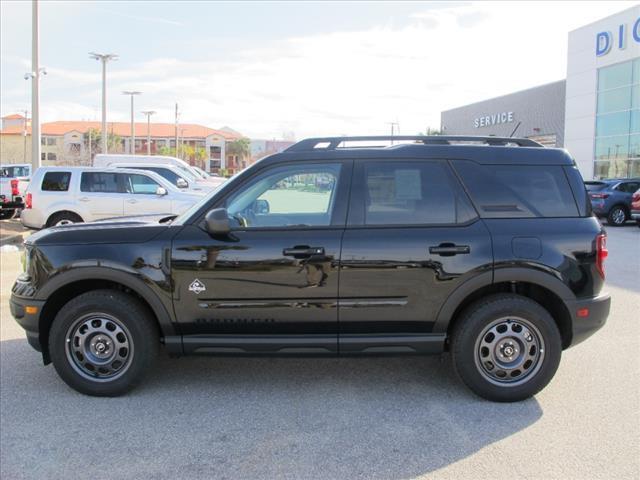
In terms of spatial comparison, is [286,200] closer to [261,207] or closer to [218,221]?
[261,207]

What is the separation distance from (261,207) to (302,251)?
0.48 metres

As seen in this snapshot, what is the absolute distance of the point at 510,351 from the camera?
14.0ft

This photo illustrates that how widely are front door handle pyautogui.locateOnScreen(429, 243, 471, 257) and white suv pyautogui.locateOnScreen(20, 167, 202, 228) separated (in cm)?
946

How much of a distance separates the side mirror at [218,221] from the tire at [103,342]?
86cm

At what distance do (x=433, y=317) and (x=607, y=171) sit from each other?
34206 millimetres

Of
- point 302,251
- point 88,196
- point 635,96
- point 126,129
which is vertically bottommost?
point 302,251

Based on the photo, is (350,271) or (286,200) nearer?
(350,271)

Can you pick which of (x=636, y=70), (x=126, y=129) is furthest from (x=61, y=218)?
(x=126, y=129)

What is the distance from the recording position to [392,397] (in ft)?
14.3

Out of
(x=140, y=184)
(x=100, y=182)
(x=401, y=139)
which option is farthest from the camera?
(x=140, y=184)

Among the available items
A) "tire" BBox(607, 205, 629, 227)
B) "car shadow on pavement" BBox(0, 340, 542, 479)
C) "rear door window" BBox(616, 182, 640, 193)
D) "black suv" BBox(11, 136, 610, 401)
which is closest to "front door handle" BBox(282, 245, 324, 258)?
"black suv" BBox(11, 136, 610, 401)

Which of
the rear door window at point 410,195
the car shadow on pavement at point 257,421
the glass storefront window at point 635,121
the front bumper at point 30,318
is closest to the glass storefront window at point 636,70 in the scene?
the glass storefront window at point 635,121

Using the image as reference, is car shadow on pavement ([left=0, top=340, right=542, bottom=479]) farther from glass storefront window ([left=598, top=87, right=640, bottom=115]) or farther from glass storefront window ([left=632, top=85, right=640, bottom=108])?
glass storefront window ([left=598, top=87, right=640, bottom=115])

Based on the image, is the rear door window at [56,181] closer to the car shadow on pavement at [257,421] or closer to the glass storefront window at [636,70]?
the car shadow on pavement at [257,421]
